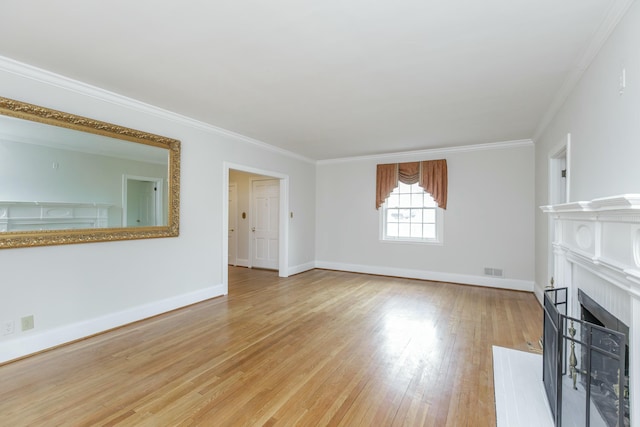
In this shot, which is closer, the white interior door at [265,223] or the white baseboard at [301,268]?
the white baseboard at [301,268]

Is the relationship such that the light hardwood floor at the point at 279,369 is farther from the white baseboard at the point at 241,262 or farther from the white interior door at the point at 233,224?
the white interior door at the point at 233,224

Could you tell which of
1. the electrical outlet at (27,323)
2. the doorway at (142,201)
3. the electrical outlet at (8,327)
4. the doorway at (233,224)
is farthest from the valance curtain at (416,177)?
the electrical outlet at (8,327)

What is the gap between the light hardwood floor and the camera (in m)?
1.88

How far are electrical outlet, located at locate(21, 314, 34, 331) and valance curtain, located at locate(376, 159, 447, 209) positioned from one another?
17.2ft

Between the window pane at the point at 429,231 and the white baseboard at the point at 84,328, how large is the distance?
416 centimetres

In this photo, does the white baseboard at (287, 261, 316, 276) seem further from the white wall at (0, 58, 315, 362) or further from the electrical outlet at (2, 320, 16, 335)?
the electrical outlet at (2, 320, 16, 335)

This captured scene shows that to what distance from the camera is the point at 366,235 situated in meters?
6.34

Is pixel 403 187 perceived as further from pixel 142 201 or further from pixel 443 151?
pixel 142 201

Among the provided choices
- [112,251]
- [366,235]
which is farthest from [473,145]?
[112,251]

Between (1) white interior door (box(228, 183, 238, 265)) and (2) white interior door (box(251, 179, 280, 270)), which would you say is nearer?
(2) white interior door (box(251, 179, 280, 270))

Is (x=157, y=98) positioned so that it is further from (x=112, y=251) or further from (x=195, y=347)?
(x=195, y=347)

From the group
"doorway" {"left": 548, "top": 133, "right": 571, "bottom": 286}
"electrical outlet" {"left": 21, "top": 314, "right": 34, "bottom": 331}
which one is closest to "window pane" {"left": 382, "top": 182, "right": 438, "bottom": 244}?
"doorway" {"left": 548, "top": 133, "right": 571, "bottom": 286}

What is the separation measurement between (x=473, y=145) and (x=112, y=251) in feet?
18.4

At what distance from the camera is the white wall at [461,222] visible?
5.00 metres
